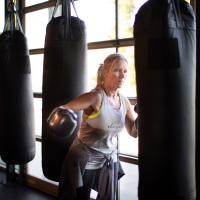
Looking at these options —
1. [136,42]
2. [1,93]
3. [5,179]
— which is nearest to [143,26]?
[136,42]

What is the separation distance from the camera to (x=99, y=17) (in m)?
2.85

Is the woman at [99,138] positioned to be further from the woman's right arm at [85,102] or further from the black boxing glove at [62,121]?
the black boxing glove at [62,121]

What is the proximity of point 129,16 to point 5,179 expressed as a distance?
245 centimetres

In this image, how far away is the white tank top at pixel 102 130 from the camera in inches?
71.2

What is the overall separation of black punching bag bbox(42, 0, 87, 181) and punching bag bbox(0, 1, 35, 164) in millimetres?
363

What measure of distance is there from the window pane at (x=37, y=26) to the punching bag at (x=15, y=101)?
40.4 inches

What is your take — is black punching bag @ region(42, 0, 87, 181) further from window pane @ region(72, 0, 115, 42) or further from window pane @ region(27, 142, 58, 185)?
window pane @ region(27, 142, 58, 185)

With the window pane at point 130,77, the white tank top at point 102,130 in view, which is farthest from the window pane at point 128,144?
the white tank top at point 102,130

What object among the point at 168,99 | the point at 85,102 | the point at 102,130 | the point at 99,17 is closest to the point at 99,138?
the point at 102,130

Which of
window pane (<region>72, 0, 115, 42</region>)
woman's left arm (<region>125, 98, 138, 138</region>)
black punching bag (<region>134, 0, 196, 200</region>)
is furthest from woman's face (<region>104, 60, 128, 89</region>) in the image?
window pane (<region>72, 0, 115, 42</region>)

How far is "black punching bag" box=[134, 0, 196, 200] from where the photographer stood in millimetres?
1261

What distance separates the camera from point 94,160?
74.7 inches

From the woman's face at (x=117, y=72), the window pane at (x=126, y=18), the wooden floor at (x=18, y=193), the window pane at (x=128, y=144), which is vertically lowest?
the wooden floor at (x=18, y=193)

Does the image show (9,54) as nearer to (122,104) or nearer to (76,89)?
(76,89)
